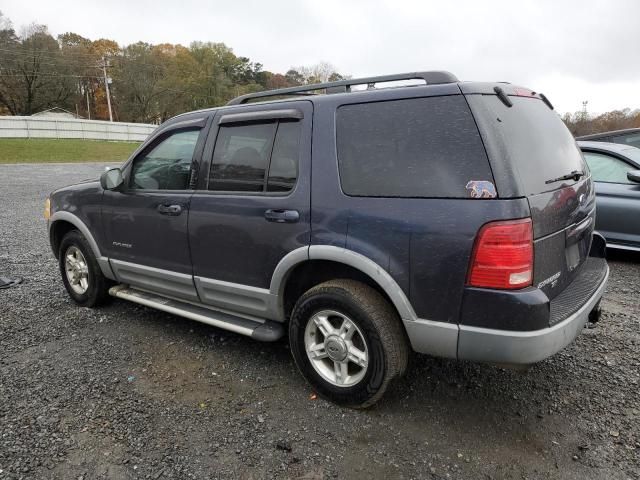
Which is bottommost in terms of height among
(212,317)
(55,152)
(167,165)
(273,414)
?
(273,414)

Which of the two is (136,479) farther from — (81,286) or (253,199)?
(81,286)

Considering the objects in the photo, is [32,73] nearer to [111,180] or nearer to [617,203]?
[111,180]

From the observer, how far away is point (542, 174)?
99.8 inches

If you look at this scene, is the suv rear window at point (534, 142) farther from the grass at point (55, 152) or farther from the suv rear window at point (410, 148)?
the grass at point (55, 152)

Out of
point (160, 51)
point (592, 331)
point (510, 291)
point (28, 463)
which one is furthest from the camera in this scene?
point (160, 51)

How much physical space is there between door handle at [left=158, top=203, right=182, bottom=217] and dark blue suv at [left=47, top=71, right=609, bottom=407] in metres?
0.03

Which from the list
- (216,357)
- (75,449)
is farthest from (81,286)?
(75,449)

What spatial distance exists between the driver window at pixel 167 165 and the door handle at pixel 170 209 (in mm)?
164

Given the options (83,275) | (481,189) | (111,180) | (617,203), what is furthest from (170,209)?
(617,203)

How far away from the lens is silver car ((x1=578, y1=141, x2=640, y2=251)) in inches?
216

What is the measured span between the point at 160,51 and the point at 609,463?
8186 cm

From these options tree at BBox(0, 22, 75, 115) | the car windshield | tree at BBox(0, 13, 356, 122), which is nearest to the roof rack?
the car windshield

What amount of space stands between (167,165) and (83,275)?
1660mm

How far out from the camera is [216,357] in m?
3.60
